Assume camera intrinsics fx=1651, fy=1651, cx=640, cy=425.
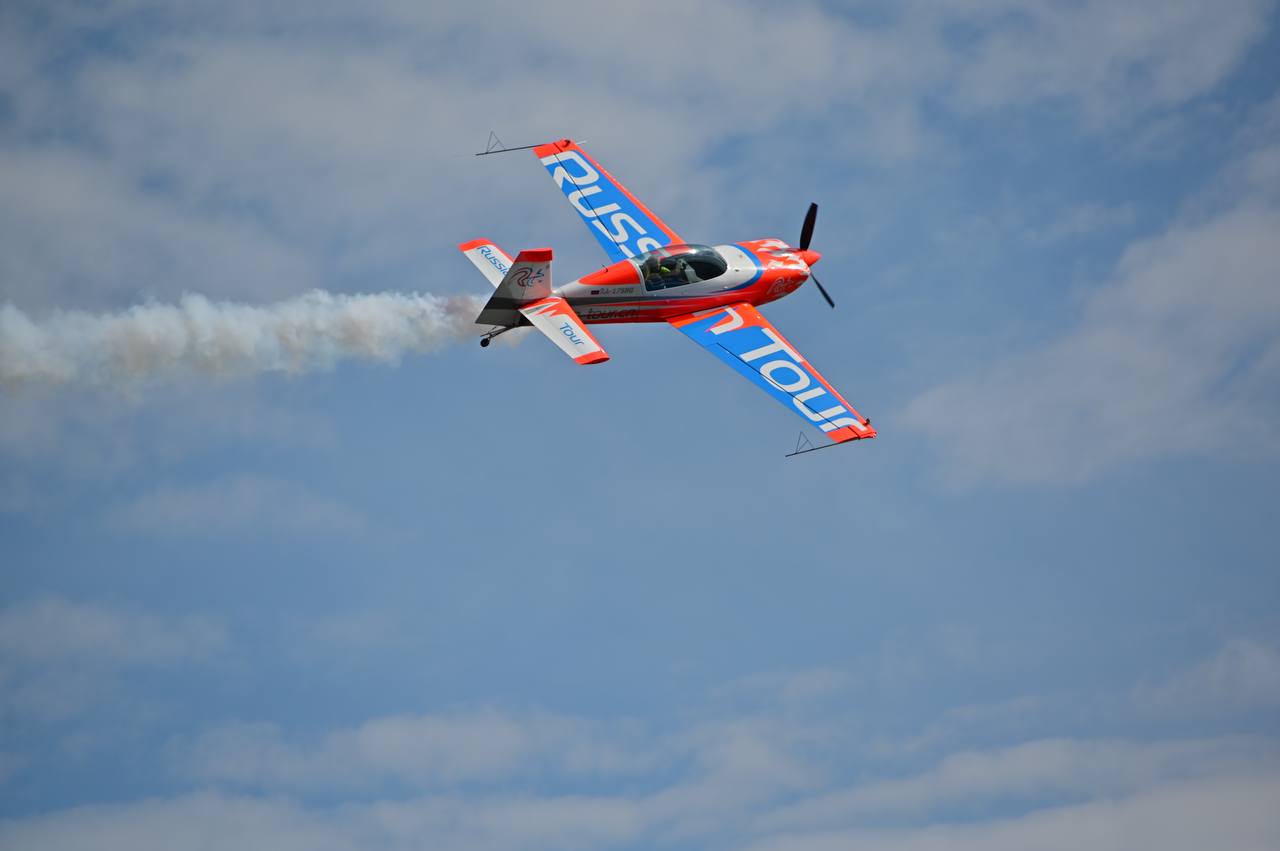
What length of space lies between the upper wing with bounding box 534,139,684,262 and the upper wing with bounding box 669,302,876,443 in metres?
3.26

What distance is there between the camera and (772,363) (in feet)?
145

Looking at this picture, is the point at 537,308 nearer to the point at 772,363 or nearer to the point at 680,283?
the point at 680,283

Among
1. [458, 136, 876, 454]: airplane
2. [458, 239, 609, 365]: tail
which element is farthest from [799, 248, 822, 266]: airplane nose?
[458, 239, 609, 365]: tail

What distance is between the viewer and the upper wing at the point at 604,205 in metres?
48.0

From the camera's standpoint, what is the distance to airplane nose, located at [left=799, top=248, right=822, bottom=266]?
48781 millimetres

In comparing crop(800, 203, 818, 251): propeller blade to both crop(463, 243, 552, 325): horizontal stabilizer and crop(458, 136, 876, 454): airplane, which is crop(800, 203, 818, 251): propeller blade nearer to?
crop(458, 136, 876, 454): airplane

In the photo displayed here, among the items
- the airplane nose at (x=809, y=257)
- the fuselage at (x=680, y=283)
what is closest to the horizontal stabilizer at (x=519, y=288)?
the fuselage at (x=680, y=283)

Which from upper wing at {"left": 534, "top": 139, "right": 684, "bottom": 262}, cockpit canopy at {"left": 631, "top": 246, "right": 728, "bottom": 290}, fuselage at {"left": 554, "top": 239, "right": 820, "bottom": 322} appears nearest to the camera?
fuselage at {"left": 554, "top": 239, "right": 820, "bottom": 322}

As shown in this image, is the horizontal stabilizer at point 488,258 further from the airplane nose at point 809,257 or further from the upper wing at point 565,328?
the airplane nose at point 809,257

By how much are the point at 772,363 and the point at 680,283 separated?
3.67 metres

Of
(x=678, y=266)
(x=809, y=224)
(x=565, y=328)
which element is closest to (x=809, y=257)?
(x=809, y=224)

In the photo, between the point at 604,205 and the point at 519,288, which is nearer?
the point at 519,288

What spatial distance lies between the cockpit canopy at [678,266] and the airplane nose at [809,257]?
10.9ft

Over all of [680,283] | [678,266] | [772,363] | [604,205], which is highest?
[604,205]
